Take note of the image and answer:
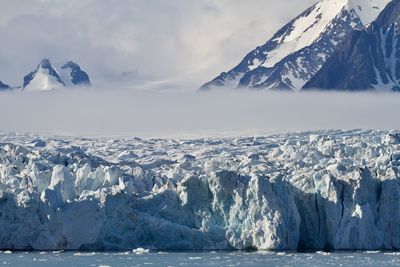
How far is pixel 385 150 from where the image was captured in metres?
102

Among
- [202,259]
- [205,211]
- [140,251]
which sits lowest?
[202,259]

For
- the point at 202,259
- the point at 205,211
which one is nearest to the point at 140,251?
the point at 205,211

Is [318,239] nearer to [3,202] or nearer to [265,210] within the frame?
[265,210]

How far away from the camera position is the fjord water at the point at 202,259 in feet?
213

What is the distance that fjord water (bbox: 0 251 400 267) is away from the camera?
65.1m

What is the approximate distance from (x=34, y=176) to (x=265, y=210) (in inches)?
648

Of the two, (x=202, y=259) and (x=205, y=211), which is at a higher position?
(x=205, y=211)

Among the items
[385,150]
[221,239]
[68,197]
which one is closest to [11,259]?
[68,197]

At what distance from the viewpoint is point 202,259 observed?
68000mm

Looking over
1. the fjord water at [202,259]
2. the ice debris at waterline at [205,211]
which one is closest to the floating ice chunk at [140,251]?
the fjord water at [202,259]

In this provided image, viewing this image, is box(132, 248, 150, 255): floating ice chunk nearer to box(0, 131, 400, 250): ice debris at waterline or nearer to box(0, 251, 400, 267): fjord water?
box(0, 251, 400, 267): fjord water

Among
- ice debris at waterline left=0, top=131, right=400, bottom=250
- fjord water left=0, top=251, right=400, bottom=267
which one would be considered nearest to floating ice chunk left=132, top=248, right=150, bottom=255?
fjord water left=0, top=251, right=400, bottom=267

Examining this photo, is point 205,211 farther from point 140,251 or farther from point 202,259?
point 202,259

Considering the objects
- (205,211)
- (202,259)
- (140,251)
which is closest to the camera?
(202,259)
